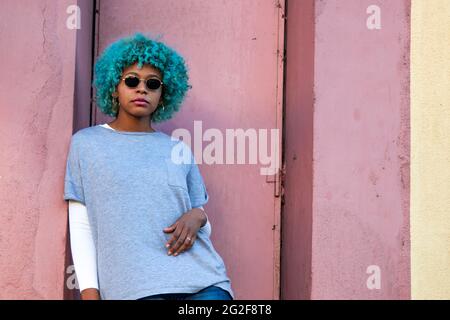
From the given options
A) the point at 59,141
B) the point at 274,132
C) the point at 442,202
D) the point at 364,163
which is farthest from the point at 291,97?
the point at 59,141

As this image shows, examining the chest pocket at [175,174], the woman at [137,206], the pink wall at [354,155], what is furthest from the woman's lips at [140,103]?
the pink wall at [354,155]

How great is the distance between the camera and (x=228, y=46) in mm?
4500

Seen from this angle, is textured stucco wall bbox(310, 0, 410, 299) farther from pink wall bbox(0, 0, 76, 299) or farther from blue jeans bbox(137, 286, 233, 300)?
pink wall bbox(0, 0, 76, 299)

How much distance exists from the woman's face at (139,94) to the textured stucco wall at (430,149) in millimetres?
1411

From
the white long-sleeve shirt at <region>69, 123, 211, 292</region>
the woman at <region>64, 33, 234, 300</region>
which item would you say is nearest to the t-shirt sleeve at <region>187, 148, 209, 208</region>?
the woman at <region>64, 33, 234, 300</region>

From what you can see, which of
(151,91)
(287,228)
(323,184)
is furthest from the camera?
(287,228)

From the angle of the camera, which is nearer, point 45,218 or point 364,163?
→ point 45,218

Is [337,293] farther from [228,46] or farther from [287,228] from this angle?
[228,46]

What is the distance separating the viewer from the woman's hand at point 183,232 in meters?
3.34

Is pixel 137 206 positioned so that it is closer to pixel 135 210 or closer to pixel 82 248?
pixel 135 210

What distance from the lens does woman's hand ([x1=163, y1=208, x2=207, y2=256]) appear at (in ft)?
11.0

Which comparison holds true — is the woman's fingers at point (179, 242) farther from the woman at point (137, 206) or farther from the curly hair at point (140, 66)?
the curly hair at point (140, 66)

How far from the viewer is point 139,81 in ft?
12.1

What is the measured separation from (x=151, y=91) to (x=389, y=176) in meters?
1.34
